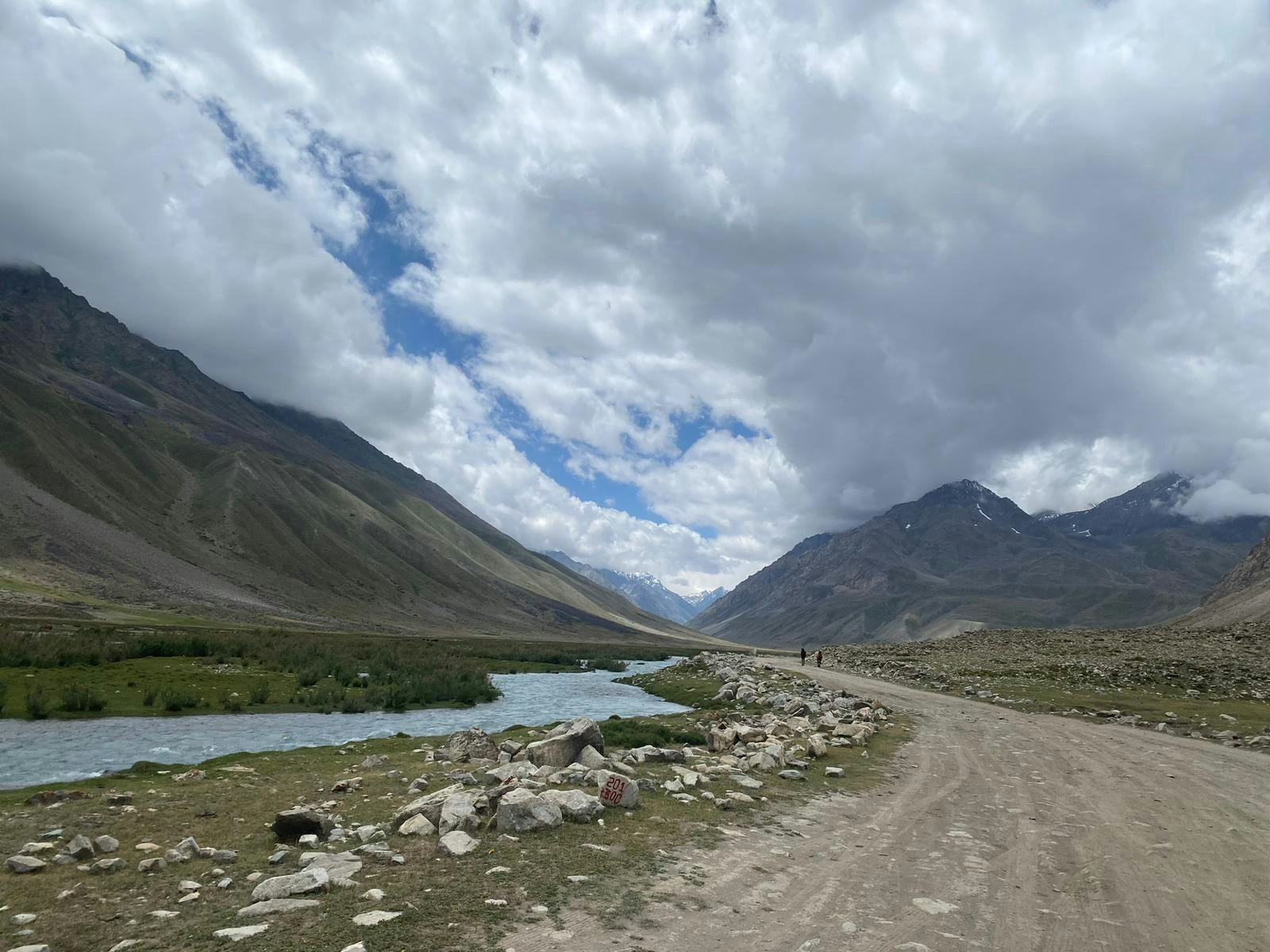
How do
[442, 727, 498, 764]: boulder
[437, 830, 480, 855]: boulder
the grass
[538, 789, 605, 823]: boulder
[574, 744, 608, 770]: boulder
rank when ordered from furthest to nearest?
the grass → [442, 727, 498, 764]: boulder → [574, 744, 608, 770]: boulder → [538, 789, 605, 823]: boulder → [437, 830, 480, 855]: boulder

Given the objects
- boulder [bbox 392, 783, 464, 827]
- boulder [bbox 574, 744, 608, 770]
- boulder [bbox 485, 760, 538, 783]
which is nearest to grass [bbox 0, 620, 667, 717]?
boulder [bbox 485, 760, 538, 783]

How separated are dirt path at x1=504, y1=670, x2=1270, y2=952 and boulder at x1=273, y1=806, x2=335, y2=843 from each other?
5.69 meters

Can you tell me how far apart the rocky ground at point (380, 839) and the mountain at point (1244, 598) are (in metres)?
78.5

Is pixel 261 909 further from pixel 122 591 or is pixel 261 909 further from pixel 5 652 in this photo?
pixel 122 591

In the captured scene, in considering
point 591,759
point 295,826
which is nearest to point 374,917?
point 295,826

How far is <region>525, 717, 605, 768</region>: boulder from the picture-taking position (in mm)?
15500

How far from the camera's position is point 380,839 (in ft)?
35.0

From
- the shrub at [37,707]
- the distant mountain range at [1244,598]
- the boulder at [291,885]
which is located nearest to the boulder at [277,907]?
the boulder at [291,885]

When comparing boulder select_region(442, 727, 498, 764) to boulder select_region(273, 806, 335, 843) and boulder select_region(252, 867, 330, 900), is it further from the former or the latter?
boulder select_region(252, 867, 330, 900)

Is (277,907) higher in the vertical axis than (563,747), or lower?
lower

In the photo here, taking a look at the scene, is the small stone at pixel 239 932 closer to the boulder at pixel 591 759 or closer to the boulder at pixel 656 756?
the boulder at pixel 591 759

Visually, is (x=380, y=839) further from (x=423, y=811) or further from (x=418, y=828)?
(x=423, y=811)

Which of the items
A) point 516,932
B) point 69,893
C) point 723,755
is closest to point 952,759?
point 723,755

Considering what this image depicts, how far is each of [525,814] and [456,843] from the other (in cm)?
141
